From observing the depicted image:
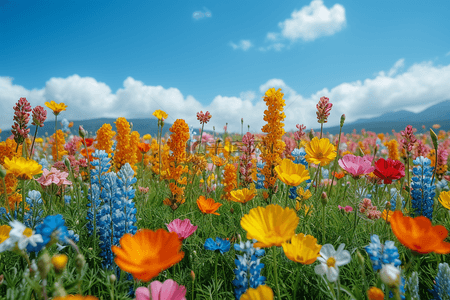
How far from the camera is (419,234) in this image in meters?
0.84

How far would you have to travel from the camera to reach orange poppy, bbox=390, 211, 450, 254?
76 cm

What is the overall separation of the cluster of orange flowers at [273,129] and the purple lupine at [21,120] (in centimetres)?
198

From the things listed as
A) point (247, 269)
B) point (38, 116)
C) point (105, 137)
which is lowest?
point (247, 269)

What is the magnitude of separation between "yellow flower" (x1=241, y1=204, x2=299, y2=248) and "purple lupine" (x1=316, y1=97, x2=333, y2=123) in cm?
146

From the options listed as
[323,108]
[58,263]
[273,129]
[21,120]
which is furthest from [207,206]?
[21,120]

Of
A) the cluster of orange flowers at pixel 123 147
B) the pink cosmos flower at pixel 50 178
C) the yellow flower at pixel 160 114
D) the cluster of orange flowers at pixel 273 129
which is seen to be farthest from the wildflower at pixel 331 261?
the cluster of orange flowers at pixel 123 147

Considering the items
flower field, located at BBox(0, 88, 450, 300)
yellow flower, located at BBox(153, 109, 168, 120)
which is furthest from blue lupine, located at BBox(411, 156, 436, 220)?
yellow flower, located at BBox(153, 109, 168, 120)

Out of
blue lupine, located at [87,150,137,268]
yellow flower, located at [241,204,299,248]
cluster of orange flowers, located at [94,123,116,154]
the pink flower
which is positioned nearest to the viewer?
yellow flower, located at [241,204,299,248]

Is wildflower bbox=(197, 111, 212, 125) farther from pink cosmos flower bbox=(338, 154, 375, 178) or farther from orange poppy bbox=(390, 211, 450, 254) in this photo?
orange poppy bbox=(390, 211, 450, 254)

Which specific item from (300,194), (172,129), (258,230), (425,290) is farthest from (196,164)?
(425,290)

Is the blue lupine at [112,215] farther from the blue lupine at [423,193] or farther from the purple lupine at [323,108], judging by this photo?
the blue lupine at [423,193]

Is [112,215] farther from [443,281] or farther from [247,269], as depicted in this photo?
[443,281]

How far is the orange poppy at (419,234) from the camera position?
761mm

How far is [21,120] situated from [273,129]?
2.12m
